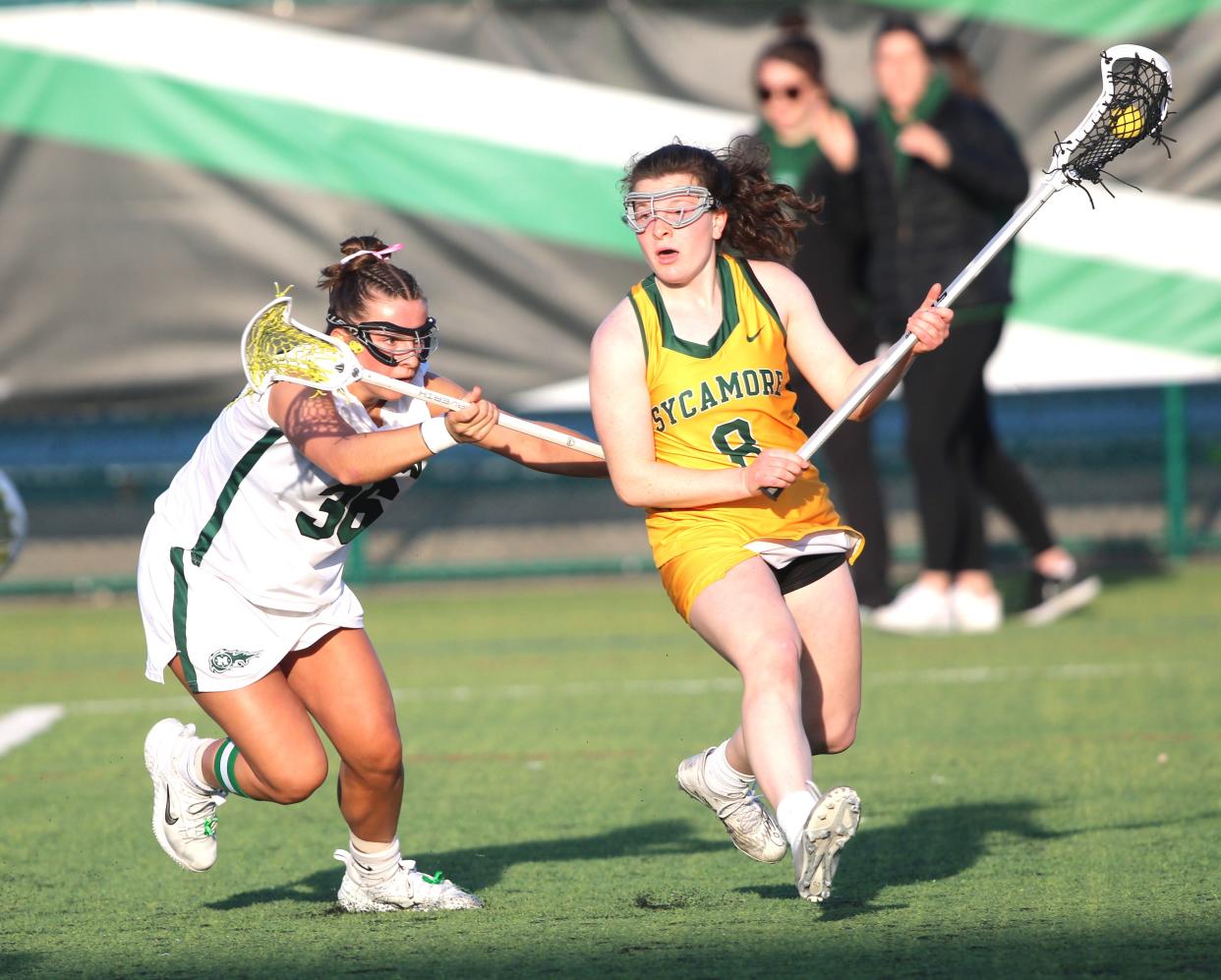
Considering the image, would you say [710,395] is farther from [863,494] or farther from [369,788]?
[863,494]

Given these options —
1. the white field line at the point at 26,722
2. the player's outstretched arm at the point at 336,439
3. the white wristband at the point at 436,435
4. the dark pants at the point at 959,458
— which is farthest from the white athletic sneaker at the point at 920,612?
the white wristband at the point at 436,435

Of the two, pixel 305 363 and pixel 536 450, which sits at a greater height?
pixel 305 363

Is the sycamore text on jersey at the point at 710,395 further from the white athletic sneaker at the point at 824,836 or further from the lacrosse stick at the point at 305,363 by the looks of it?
the white athletic sneaker at the point at 824,836

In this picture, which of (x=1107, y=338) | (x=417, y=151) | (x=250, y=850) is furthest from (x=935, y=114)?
(x=250, y=850)

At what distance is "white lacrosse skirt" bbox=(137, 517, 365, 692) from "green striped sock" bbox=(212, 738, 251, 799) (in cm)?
18

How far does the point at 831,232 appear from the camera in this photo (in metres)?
8.48

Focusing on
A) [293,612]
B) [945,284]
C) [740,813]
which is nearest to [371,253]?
[293,612]

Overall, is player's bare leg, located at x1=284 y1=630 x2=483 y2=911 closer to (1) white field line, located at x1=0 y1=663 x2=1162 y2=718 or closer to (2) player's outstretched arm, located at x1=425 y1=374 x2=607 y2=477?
(2) player's outstretched arm, located at x1=425 y1=374 x2=607 y2=477

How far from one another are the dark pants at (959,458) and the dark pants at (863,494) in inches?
10.6

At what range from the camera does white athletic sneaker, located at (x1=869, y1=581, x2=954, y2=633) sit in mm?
8375

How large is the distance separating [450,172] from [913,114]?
8.72 ft

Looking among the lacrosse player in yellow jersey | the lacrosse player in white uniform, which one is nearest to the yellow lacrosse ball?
the lacrosse player in yellow jersey

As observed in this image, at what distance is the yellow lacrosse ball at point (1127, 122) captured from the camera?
4230mm

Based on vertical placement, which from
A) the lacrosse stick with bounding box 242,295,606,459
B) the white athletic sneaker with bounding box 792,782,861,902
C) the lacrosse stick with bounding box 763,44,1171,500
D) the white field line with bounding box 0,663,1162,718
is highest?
the lacrosse stick with bounding box 763,44,1171,500
